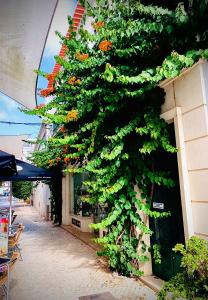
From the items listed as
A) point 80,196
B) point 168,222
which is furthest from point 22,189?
point 168,222

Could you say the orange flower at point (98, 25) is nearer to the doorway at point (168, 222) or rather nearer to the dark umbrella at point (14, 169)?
the doorway at point (168, 222)

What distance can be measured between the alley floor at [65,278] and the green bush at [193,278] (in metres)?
1.59

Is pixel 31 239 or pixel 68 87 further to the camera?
pixel 31 239

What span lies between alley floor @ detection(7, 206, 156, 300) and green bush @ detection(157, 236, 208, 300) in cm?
159

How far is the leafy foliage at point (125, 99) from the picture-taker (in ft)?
11.1

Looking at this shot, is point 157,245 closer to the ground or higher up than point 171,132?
closer to the ground

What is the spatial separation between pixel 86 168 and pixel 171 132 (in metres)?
1.73

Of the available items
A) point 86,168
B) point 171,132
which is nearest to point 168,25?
point 171,132

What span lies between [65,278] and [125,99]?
3.78 meters

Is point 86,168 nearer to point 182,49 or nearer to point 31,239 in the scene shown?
point 182,49

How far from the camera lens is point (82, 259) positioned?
19.9ft

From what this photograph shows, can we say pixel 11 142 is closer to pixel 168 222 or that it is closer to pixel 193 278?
pixel 168 222

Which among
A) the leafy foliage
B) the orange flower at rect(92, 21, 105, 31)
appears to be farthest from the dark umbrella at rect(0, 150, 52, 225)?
the orange flower at rect(92, 21, 105, 31)

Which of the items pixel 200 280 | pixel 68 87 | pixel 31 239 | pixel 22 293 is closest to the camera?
pixel 200 280
